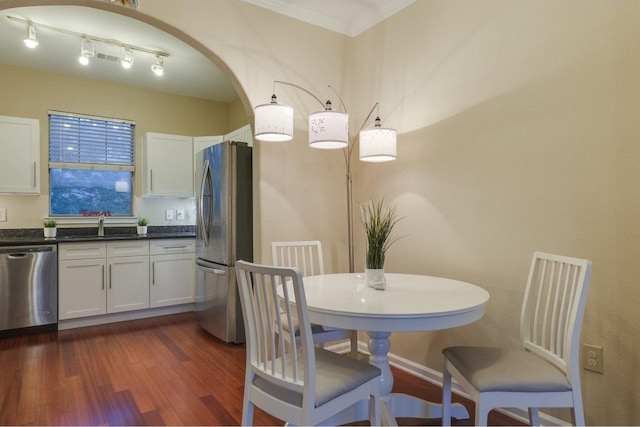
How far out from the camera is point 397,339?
278 cm

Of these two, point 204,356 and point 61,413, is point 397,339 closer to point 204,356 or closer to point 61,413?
point 204,356

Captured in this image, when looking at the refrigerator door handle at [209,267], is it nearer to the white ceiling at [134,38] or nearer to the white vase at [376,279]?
the white vase at [376,279]

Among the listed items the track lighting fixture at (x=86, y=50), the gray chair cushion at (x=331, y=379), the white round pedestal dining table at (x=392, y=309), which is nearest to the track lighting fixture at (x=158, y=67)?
the track lighting fixture at (x=86, y=50)

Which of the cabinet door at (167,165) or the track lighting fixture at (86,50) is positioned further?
the cabinet door at (167,165)

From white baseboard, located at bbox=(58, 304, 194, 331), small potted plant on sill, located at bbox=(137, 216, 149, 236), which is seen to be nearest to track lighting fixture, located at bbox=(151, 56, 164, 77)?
small potted plant on sill, located at bbox=(137, 216, 149, 236)

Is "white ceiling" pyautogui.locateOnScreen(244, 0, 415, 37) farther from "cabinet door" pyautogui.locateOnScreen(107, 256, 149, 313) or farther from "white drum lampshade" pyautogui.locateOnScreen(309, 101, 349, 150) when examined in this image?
"cabinet door" pyautogui.locateOnScreen(107, 256, 149, 313)

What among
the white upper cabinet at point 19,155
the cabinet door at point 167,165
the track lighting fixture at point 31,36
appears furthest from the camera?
the cabinet door at point 167,165

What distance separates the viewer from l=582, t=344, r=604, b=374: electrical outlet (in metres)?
1.73

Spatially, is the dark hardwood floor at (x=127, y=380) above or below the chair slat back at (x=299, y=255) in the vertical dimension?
below

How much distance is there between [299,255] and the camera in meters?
2.73

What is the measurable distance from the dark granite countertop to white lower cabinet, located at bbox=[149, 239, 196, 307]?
0.11 metres

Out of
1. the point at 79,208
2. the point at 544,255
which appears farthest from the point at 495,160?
the point at 79,208

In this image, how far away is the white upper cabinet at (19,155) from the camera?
3.65 metres

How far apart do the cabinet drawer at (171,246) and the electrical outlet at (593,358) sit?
374 centimetres
